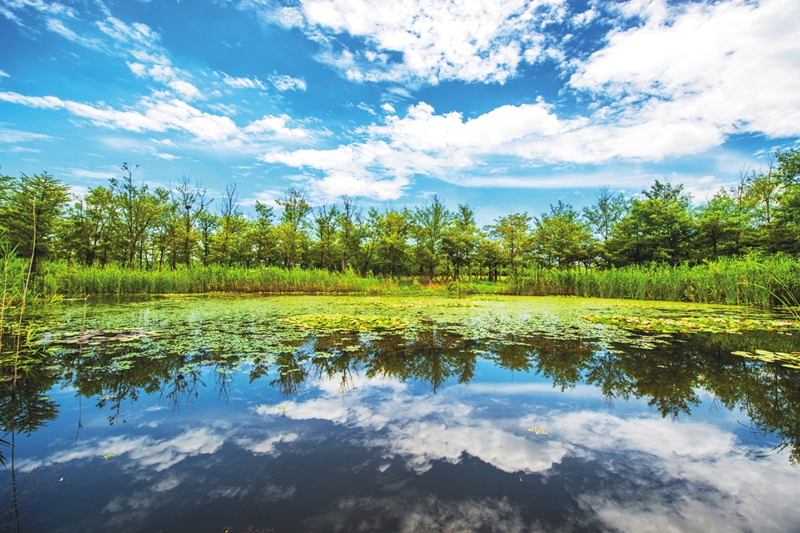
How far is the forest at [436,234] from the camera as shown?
17.5 metres

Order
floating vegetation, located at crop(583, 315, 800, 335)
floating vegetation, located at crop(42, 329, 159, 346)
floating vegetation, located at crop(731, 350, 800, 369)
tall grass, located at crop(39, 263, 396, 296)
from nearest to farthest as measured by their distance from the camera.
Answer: floating vegetation, located at crop(731, 350, 800, 369)
floating vegetation, located at crop(42, 329, 159, 346)
floating vegetation, located at crop(583, 315, 800, 335)
tall grass, located at crop(39, 263, 396, 296)

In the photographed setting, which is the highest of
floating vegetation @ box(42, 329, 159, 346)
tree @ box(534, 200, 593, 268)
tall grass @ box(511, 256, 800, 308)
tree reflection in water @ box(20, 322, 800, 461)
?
tree @ box(534, 200, 593, 268)

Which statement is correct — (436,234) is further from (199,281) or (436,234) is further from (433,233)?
(199,281)

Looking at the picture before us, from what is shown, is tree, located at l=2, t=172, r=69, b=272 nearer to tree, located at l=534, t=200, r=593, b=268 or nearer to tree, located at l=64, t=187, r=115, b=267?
tree, located at l=64, t=187, r=115, b=267

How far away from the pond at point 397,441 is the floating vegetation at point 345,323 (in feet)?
4.77

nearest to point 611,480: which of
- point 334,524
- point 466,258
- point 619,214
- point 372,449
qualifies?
point 372,449

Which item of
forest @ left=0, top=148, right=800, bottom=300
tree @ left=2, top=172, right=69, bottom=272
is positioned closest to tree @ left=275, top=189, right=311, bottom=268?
forest @ left=0, top=148, right=800, bottom=300

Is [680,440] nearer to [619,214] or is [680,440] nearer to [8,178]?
[8,178]

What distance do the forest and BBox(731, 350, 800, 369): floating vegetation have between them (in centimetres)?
1051

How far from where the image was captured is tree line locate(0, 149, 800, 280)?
58.3ft

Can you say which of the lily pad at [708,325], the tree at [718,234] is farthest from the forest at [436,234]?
the lily pad at [708,325]

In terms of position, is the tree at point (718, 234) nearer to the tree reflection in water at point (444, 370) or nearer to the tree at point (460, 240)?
the tree at point (460, 240)

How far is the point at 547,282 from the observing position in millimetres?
13398

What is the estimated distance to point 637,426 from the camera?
6.27ft
